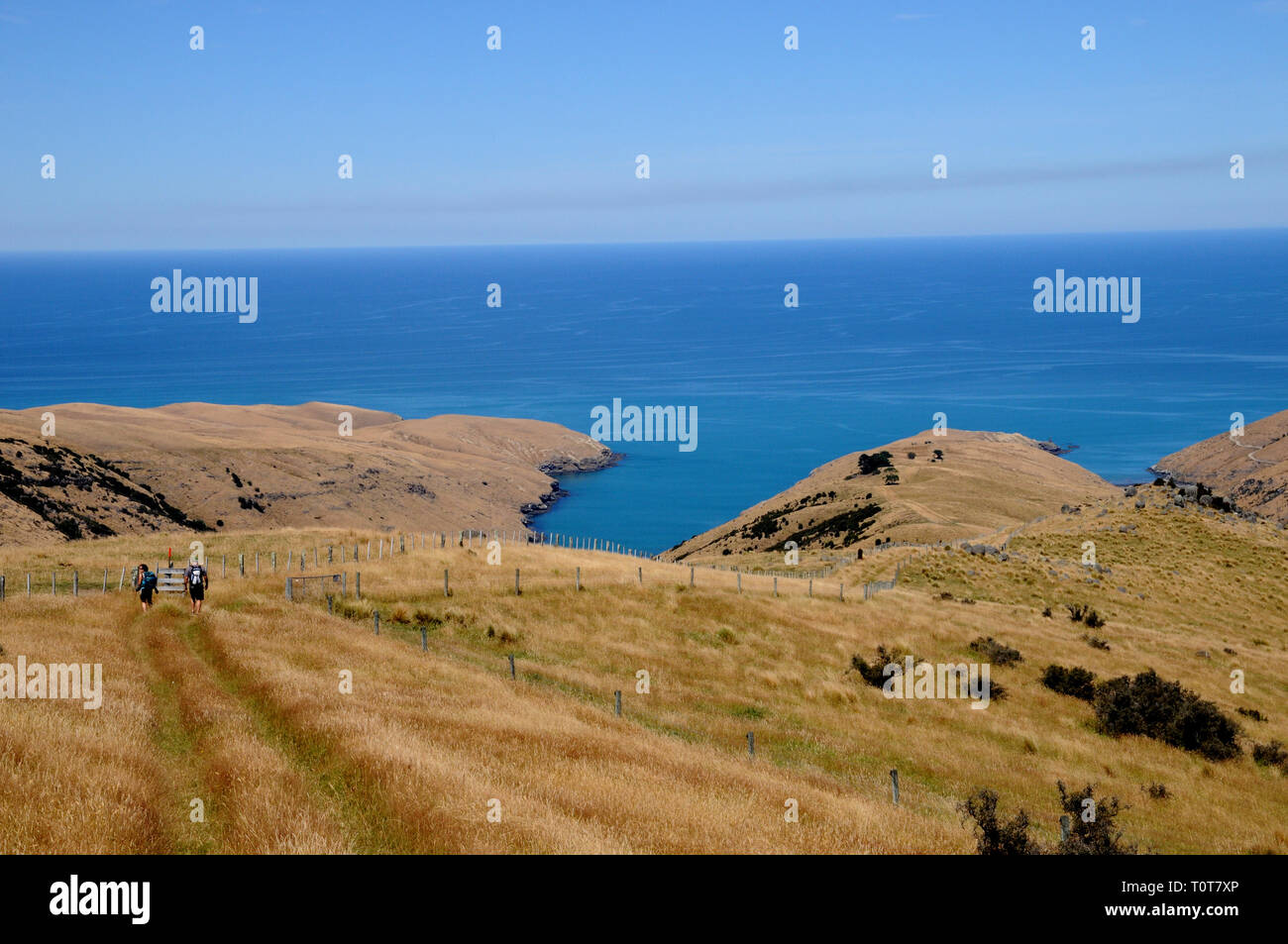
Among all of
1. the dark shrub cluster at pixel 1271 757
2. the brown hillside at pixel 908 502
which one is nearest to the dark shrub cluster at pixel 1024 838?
the dark shrub cluster at pixel 1271 757

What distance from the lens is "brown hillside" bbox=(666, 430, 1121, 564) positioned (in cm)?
6950

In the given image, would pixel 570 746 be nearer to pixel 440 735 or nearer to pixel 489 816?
pixel 440 735

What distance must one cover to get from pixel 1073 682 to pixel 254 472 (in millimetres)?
90092

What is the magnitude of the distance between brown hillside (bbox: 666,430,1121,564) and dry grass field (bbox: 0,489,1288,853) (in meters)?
19.5

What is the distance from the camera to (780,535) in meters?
80.0

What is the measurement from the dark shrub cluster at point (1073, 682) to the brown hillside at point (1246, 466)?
82.2 m

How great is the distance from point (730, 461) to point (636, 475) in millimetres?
16285

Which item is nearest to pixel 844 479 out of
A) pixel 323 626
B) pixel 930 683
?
pixel 930 683

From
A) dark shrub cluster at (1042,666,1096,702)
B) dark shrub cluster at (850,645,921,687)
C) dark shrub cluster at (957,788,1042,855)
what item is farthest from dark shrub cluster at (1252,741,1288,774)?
dark shrub cluster at (957,788,1042,855)

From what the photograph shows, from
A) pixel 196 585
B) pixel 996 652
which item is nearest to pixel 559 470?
pixel 996 652

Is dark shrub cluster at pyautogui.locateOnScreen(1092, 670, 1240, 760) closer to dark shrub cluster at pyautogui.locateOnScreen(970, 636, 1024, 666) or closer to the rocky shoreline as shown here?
dark shrub cluster at pyautogui.locateOnScreen(970, 636, 1024, 666)

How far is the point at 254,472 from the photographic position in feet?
335

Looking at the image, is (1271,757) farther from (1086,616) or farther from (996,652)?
(1086,616)

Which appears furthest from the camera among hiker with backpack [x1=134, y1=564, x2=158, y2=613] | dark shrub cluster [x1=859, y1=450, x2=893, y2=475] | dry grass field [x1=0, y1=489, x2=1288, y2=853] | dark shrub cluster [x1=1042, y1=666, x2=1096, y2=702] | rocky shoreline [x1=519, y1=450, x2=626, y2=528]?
rocky shoreline [x1=519, y1=450, x2=626, y2=528]
